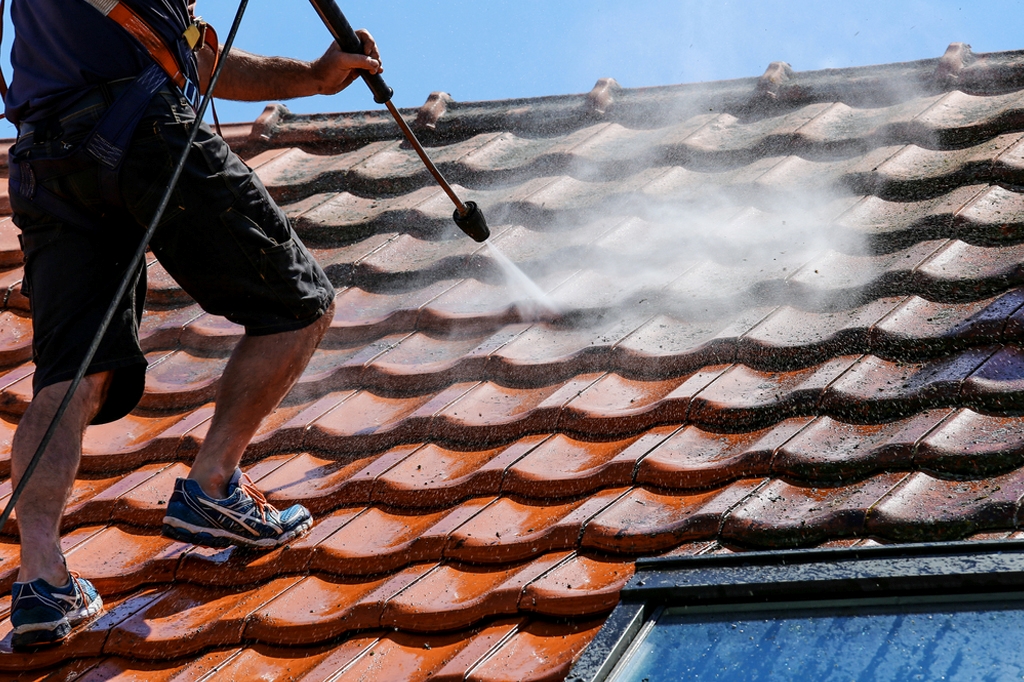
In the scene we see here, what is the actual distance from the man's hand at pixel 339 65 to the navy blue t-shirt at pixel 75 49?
506 millimetres

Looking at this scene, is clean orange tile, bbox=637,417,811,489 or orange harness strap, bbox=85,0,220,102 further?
orange harness strap, bbox=85,0,220,102

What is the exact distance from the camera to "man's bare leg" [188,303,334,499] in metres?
2.57

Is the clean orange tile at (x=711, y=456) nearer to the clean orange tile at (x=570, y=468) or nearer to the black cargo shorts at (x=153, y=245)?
the clean orange tile at (x=570, y=468)

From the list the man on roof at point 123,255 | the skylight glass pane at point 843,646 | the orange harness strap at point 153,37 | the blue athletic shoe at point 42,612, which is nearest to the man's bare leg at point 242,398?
the man on roof at point 123,255

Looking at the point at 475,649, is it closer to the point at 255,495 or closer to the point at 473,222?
the point at 255,495

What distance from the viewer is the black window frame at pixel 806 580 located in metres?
1.58

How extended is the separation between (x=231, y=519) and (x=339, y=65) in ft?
4.19

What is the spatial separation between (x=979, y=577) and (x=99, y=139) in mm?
1975

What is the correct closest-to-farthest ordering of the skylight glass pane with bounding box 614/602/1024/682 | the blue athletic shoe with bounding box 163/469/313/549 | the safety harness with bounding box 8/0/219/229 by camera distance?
the skylight glass pane with bounding box 614/602/1024/682
the safety harness with bounding box 8/0/219/229
the blue athletic shoe with bounding box 163/469/313/549

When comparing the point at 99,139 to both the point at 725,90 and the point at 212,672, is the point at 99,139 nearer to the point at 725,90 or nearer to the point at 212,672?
the point at 212,672

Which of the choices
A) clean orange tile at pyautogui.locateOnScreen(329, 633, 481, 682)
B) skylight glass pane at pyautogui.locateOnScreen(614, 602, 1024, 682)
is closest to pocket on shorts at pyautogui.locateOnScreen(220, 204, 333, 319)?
clean orange tile at pyautogui.locateOnScreen(329, 633, 481, 682)

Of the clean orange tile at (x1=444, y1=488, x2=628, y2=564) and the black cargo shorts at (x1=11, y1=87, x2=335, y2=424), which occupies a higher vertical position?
the black cargo shorts at (x1=11, y1=87, x2=335, y2=424)

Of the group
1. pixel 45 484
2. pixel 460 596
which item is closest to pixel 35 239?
pixel 45 484

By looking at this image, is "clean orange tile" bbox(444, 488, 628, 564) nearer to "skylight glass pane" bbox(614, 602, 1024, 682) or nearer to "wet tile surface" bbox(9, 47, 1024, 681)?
"wet tile surface" bbox(9, 47, 1024, 681)
